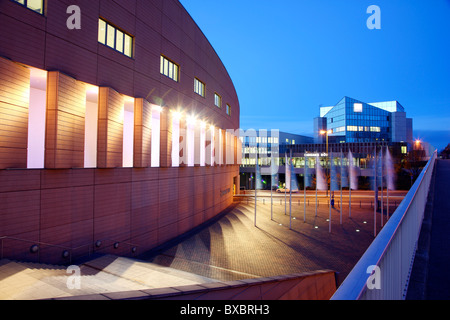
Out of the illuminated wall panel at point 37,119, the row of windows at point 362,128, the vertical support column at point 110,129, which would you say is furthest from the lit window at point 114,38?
the row of windows at point 362,128

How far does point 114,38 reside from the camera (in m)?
13.0

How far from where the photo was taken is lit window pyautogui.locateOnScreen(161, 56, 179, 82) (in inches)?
663

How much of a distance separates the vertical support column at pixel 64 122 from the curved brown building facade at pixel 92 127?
39mm

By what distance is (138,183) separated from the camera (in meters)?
14.2

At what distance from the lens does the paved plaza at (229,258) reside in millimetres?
7539

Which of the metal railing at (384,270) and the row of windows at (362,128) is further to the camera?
the row of windows at (362,128)

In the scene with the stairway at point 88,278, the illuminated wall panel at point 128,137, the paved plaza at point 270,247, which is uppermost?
the illuminated wall panel at point 128,137

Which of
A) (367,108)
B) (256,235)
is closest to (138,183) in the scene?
(256,235)

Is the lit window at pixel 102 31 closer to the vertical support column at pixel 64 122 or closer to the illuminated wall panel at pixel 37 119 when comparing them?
the vertical support column at pixel 64 122

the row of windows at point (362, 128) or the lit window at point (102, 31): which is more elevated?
the row of windows at point (362, 128)

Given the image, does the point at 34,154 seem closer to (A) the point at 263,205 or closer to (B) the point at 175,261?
(B) the point at 175,261

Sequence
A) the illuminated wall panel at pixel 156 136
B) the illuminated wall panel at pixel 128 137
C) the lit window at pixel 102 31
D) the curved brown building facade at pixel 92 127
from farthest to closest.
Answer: the illuminated wall panel at pixel 156 136 < the illuminated wall panel at pixel 128 137 < the lit window at pixel 102 31 < the curved brown building facade at pixel 92 127

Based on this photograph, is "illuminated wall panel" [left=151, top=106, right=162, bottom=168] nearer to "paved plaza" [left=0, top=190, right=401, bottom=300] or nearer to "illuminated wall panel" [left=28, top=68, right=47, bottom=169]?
"paved plaza" [left=0, top=190, right=401, bottom=300]
